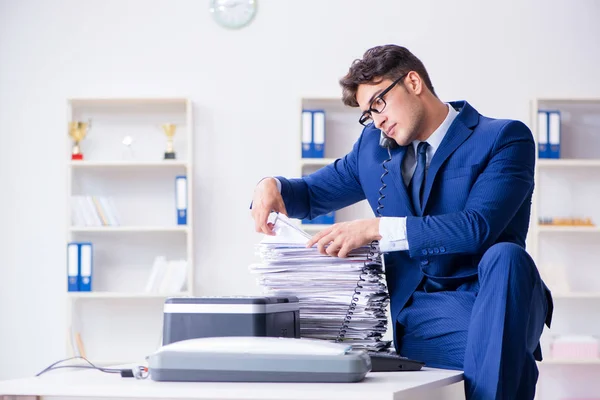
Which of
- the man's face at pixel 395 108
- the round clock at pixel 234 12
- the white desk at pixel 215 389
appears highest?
the round clock at pixel 234 12

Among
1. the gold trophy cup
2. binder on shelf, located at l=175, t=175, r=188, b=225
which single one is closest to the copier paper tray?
binder on shelf, located at l=175, t=175, r=188, b=225

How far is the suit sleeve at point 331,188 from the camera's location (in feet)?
7.28

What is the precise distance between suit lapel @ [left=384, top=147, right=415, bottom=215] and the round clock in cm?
288

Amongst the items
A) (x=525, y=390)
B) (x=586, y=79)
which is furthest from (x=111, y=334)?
(x=525, y=390)

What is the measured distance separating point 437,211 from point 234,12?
307 centimetres

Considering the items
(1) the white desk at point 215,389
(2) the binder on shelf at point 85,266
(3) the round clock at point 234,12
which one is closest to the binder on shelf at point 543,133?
(3) the round clock at point 234,12

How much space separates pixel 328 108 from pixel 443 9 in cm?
85

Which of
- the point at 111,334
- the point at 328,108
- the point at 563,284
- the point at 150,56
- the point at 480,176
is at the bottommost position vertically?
the point at 111,334

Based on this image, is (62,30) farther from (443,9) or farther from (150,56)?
(443,9)

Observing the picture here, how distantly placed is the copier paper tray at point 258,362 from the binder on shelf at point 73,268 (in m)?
3.31

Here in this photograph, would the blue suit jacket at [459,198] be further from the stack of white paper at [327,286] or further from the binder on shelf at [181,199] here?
the binder on shelf at [181,199]

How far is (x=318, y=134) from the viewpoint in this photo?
450 centimetres

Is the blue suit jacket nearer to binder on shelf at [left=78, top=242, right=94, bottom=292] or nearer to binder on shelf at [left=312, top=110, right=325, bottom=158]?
binder on shelf at [left=312, top=110, right=325, bottom=158]

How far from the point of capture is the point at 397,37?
4758 millimetres
